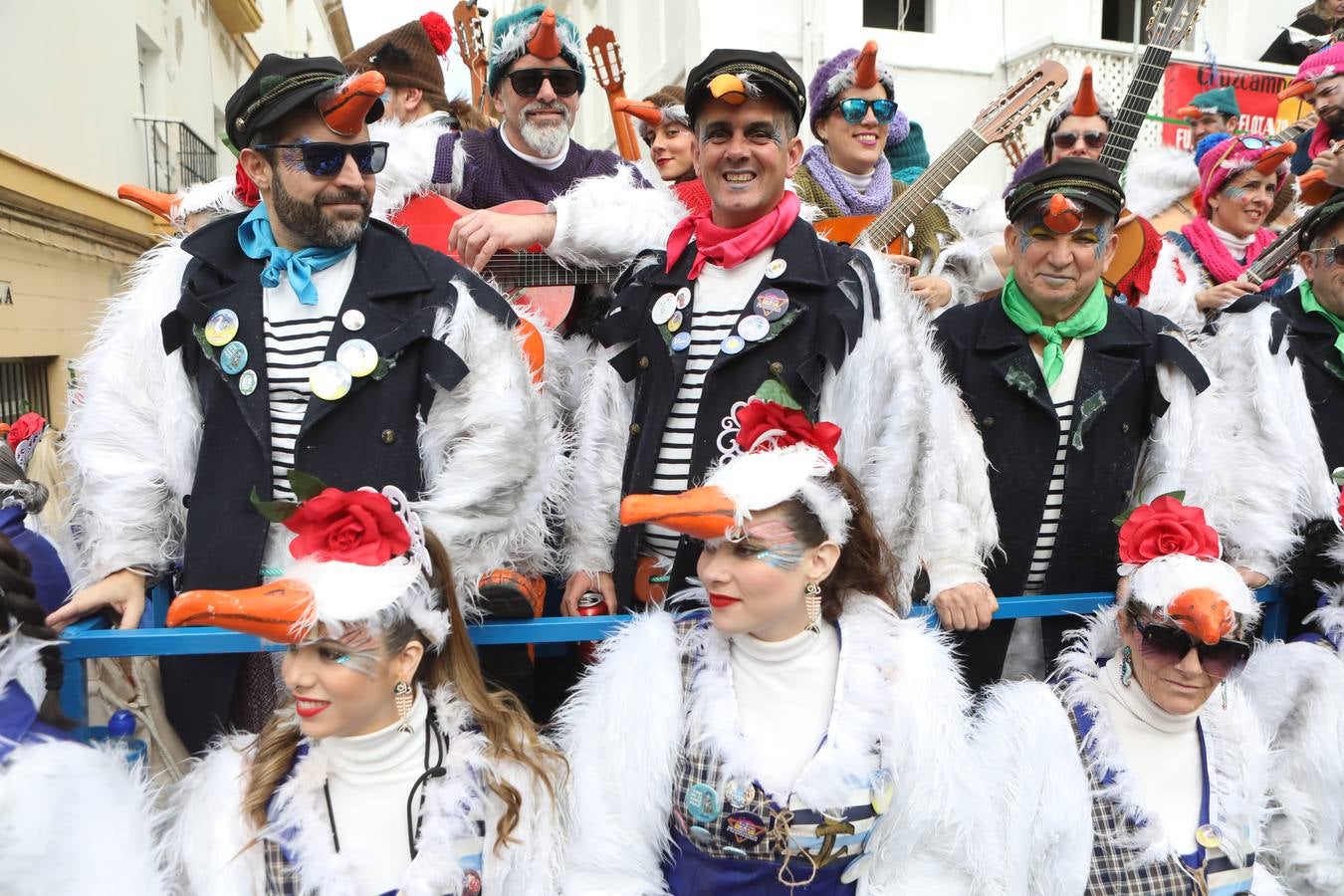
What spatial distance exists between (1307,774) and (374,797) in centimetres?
220

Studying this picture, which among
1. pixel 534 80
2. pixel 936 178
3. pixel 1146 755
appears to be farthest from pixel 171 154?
pixel 1146 755

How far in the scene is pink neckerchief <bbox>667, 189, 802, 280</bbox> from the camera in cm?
262

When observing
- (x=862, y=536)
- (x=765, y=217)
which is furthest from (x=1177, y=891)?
(x=765, y=217)

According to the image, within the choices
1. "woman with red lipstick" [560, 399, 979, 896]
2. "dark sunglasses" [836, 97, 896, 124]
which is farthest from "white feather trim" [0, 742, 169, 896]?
"dark sunglasses" [836, 97, 896, 124]

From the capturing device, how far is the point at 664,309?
8.76 ft

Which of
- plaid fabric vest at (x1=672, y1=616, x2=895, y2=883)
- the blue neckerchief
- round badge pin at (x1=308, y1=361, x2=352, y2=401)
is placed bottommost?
plaid fabric vest at (x1=672, y1=616, x2=895, y2=883)

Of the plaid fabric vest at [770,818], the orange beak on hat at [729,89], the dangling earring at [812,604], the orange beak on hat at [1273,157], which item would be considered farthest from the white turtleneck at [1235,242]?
the plaid fabric vest at [770,818]

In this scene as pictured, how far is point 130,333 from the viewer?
2469 mm

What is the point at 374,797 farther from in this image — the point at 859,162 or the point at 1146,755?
the point at 859,162

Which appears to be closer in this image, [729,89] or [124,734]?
[124,734]

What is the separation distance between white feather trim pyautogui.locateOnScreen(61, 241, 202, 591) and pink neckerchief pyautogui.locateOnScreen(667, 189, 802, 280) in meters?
1.25

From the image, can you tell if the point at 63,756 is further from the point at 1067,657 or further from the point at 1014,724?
the point at 1067,657

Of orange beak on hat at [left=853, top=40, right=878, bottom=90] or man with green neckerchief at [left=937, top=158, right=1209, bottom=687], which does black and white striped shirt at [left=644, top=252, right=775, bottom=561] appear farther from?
orange beak on hat at [left=853, top=40, right=878, bottom=90]

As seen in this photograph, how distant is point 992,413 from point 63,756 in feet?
7.63
